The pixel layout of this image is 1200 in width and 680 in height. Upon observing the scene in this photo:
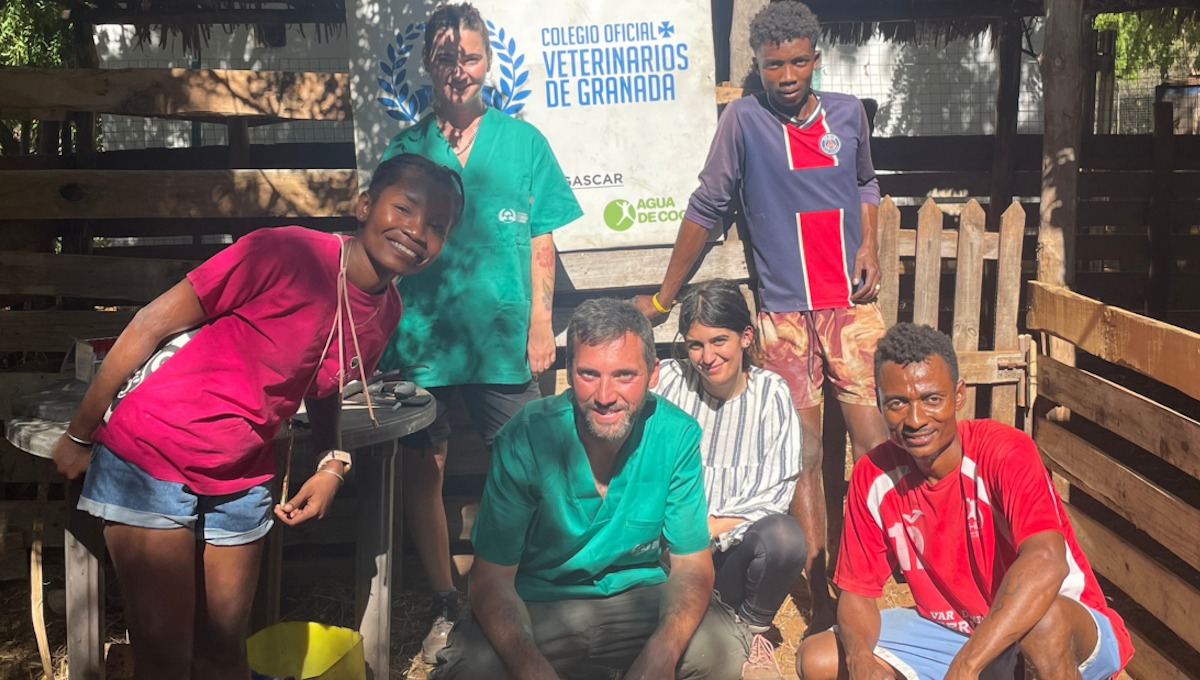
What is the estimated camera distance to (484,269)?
4.14 m

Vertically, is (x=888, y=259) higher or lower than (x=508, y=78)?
lower

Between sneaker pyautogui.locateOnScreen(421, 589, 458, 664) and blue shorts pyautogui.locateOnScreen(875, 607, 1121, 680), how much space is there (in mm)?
1796

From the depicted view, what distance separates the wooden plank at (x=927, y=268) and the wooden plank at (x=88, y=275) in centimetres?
326

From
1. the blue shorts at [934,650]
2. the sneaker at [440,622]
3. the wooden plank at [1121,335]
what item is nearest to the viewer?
the blue shorts at [934,650]

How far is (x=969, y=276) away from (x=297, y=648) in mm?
3248

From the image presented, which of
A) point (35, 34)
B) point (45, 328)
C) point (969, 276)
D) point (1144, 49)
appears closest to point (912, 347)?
point (969, 276)

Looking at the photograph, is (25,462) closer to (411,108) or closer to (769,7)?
(411,108)

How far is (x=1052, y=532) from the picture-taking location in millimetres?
2857

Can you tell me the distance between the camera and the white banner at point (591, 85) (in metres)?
4.29

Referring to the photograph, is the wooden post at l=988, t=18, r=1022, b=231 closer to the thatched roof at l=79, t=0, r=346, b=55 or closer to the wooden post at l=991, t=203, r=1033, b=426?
the wooden post at l=991, t=203, r=1033, b=426

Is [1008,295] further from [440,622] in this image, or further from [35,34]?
[35,34]

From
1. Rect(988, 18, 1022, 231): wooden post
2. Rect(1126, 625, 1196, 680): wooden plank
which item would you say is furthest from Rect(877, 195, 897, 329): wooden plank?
Rect(988, 18, 1022, 231): wooden post

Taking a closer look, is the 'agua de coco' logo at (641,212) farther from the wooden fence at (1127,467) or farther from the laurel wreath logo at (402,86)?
the wooden fence at (1127,467)

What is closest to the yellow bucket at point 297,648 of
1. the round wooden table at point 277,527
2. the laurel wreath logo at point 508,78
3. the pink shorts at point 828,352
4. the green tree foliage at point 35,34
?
the round wooden table at point 277,527
